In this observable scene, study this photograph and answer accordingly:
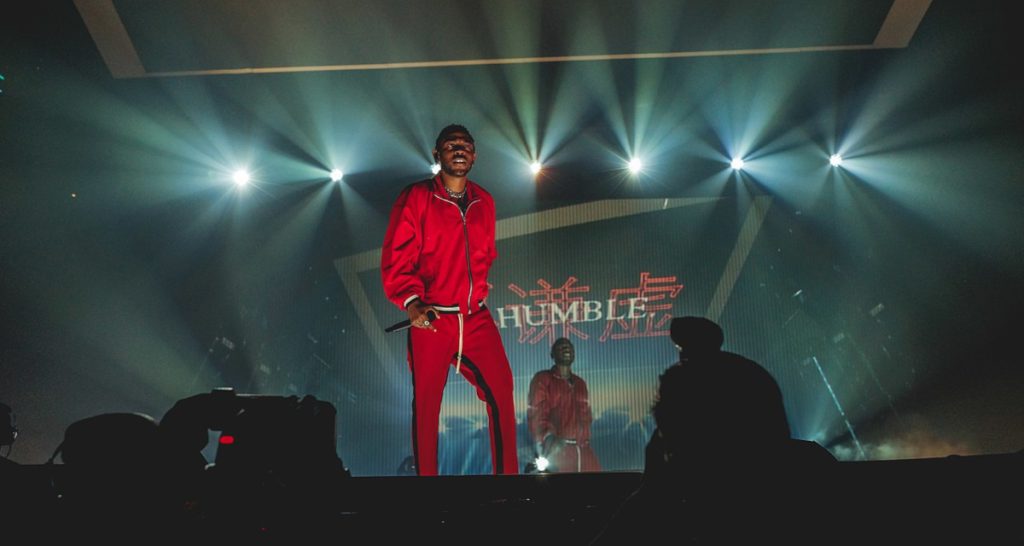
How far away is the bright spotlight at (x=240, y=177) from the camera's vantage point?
630 cm

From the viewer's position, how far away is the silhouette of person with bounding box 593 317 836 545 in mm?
1079

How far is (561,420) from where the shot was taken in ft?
17.4

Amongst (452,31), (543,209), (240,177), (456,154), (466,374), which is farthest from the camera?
(543,209)

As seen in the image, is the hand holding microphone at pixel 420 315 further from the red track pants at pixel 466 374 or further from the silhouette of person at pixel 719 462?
the silhouette of person at pixel 719 462

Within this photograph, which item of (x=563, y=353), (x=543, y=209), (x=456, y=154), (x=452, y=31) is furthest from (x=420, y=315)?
(x=543, y=209)

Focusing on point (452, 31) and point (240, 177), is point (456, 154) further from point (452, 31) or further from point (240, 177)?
point (240, 177)

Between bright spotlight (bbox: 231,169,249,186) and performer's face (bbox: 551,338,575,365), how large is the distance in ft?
12.1

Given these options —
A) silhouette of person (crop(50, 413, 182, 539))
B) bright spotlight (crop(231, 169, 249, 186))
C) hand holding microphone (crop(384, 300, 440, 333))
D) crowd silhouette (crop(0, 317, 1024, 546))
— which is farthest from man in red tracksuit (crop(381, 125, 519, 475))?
bright spotlight (crop(231, 169, 249, 186))

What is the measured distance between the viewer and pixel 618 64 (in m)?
4.89

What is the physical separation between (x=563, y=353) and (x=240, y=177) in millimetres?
3834

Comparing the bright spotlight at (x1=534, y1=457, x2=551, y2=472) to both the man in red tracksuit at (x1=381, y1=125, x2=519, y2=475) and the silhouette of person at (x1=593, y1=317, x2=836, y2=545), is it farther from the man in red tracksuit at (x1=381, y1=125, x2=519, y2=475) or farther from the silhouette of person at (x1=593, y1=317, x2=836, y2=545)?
the silhouette of person at (x1=593, y1=317, x2=836, y2=545)

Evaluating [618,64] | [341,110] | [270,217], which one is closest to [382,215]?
[270,217]

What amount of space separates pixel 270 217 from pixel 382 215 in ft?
4.01

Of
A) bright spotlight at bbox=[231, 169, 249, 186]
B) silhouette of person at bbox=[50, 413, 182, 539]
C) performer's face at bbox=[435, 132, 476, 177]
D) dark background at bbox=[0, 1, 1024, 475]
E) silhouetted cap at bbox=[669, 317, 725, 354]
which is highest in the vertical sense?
bright spotlight at bbox=[231, 169, 249, 186]
